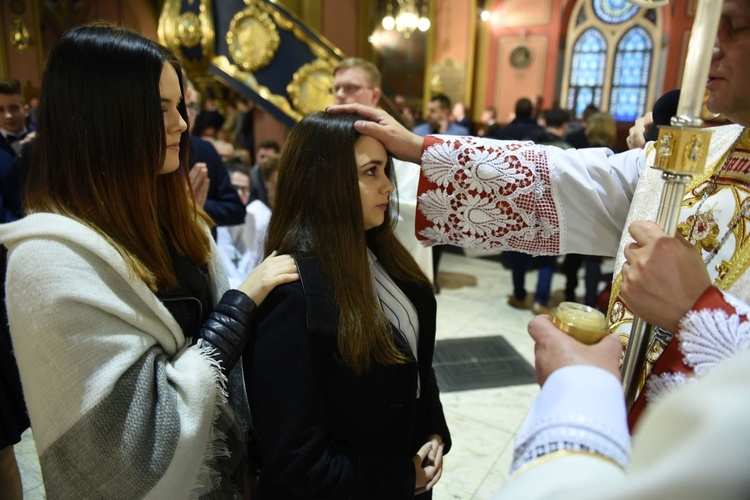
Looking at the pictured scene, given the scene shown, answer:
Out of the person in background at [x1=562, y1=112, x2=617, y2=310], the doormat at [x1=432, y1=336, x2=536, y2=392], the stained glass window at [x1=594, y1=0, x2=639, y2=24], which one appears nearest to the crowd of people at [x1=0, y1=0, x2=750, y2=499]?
the doormat at [x1=432, y1=336, x2=536, y2=392]

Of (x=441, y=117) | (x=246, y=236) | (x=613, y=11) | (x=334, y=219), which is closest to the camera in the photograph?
(x=334, y=219)

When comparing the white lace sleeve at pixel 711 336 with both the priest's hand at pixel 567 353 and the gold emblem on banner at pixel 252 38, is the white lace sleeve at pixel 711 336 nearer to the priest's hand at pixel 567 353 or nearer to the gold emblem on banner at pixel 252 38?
the priest's hand at pixel 567 353

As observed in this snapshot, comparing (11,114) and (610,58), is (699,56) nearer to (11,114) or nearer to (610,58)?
(11,114)

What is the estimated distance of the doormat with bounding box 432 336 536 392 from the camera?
132 inches

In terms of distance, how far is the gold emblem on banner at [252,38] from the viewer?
4414 millimetres

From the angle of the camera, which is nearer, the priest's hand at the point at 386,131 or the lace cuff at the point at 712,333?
the lace cuff at the point at 712,333

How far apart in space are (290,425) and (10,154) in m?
2.80

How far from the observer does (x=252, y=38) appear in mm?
4492

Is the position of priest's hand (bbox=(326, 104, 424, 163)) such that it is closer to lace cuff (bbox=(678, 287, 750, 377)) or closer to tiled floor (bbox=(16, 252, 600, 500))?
lace cuff (bbox=(678, 287, 750, 377))

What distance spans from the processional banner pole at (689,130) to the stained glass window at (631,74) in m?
14.2

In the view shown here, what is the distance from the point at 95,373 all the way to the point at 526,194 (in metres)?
1.10

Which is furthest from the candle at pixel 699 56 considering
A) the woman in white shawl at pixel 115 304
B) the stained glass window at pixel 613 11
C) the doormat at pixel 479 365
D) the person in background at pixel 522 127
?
the stained glass window at pixel 613 11

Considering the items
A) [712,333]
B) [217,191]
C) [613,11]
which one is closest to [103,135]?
[712,333]

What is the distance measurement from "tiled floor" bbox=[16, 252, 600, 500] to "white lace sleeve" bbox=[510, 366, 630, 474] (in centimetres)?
186
